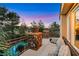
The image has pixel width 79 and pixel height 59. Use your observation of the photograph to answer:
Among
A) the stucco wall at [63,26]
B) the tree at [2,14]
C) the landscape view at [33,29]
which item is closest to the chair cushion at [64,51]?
the landscape view at [33,29]

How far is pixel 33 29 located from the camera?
2.57m

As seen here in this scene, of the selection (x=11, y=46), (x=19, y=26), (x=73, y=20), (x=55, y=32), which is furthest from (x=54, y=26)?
(x=11, y=46)

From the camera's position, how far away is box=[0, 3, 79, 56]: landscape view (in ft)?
8.30

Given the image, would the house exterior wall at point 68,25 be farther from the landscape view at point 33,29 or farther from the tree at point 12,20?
the tree at point 12,20

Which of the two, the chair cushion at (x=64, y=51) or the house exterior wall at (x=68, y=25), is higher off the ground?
the house exterior wall at (x=68, y=25)

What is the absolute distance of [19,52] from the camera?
8.42ft

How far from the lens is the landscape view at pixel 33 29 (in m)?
2.53

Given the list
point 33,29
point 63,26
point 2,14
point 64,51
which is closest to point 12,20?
point 2,14

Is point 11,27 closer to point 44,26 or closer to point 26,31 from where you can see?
point 26,31

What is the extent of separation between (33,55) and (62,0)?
78cm

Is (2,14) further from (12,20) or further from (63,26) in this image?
(63,26)

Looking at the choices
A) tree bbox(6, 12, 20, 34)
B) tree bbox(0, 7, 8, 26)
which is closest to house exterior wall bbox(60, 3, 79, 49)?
tree bbox(6, 12, 20, 34)

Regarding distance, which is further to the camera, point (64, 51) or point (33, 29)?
point (33, 29)

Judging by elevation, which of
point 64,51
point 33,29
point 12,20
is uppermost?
point 12,20
